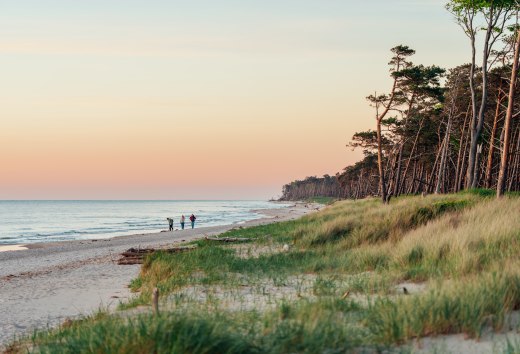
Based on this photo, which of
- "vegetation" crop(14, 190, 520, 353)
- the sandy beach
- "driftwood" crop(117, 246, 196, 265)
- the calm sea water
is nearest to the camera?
"vegetation" crop(14, 190, 520, 353)

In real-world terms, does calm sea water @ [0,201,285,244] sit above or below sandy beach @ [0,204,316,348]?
below

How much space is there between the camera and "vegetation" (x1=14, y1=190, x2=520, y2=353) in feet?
16.6

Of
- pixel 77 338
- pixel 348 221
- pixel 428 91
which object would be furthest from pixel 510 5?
pixel 77 338

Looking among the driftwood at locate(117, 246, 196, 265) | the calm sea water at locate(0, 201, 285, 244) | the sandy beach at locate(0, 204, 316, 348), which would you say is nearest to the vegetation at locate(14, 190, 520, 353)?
the sandy beach at locate(0, 204, 316, 348)

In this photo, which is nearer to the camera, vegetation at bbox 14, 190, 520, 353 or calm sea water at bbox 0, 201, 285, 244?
vegetation at bbox 14, 190, 520, 353

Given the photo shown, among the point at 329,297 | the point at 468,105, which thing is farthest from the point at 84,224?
the point at 329,297

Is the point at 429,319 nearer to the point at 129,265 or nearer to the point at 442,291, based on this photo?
the point at 442,291

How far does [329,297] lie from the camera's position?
23.4 ft

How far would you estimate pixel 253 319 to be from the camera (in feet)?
20.2

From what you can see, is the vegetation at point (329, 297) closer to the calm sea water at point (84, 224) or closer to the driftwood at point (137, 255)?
the driftwood at point (137, 255)

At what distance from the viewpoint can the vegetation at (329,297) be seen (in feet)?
16.6

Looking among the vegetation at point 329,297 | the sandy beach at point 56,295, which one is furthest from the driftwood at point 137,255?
the vegetation at point 329,297

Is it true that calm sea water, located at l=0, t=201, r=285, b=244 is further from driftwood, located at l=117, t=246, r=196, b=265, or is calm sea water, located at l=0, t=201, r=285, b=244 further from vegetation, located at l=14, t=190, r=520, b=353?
vegetation, located at l=14, t=190, r=520, b=353

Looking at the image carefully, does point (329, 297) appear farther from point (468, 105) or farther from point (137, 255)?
point (468, 105)
